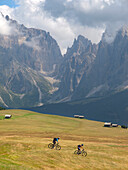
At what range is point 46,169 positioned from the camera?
4506 centimetres

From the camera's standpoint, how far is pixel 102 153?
63.0 m

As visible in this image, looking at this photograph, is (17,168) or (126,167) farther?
(126,167)

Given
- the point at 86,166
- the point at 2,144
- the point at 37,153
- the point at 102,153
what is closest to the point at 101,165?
the point at 86,166

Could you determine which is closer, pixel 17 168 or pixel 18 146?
pixel 17 168

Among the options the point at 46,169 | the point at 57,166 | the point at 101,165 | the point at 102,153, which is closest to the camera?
the point at 46,169

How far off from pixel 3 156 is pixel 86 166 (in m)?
17.2

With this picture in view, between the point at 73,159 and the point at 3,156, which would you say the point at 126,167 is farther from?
the point at 3,156

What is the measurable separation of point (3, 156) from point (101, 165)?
20990 millimetres

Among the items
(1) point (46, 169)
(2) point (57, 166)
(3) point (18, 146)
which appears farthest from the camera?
(3) point (18, 146)

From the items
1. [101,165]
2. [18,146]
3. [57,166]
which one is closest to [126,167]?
[101,165]

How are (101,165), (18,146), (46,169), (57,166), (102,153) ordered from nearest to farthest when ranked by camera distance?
(46,169) < (57,166) < (101,165) < (18,146) < (102,153)

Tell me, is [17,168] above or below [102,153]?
below

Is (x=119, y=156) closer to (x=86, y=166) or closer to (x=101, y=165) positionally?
(x=101, y=165)

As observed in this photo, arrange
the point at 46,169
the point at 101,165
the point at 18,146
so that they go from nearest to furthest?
the point at 46,169
the point at 101,165
the point at 18,146
